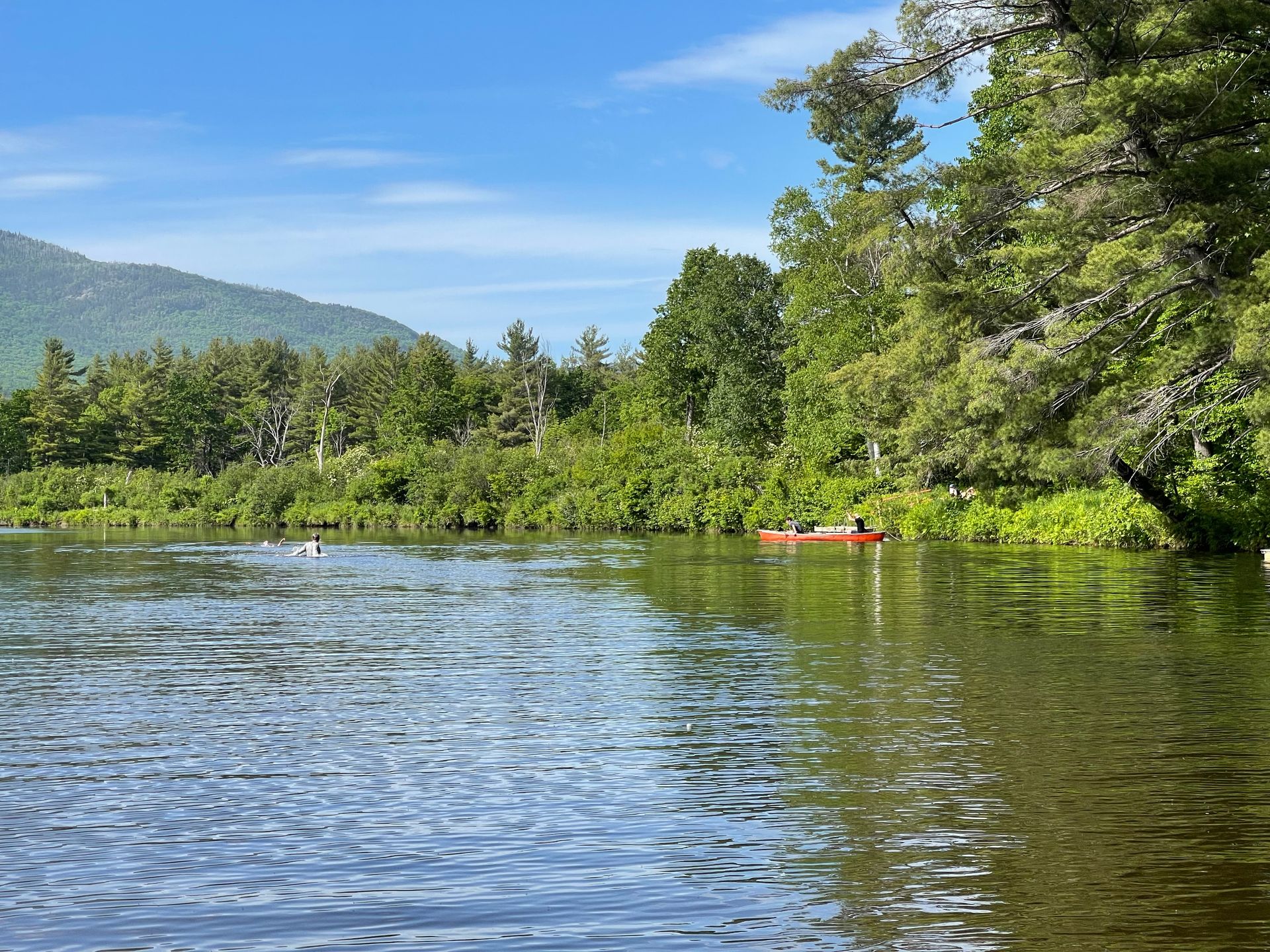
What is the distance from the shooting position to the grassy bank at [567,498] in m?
53.8

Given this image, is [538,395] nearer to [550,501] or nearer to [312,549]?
[550,501]

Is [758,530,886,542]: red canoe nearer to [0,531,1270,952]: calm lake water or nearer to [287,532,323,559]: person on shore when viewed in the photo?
[287,532,323,559]: person on shore

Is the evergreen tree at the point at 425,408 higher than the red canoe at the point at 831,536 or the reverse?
higher

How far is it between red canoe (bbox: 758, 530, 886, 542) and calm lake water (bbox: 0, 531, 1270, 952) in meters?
32.9

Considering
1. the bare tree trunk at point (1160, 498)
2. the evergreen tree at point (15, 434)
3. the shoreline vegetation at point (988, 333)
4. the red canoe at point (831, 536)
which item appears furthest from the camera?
the evergreen tree at point (15, 434)

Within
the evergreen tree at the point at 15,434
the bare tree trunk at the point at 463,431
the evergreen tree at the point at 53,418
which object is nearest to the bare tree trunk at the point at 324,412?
the bare tree trunk at the point at 463,431

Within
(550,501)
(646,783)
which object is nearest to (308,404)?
(550,501)

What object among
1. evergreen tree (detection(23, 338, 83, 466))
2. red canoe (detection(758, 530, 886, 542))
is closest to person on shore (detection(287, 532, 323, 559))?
red canoe (detection(758, 530, 886, 542))

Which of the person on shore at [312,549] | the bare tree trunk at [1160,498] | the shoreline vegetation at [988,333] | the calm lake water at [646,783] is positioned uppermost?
the shoreline vegetation at [988,333]

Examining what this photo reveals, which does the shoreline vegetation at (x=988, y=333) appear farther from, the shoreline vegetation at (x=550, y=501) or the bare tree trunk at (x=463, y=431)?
the bare tree trunk at (x=463, y=431)

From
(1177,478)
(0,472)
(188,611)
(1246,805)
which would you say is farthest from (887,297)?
(0,472)

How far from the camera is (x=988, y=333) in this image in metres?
38.4

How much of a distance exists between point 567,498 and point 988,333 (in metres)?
51.5

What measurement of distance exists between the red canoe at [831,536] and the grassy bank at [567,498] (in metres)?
3.35
